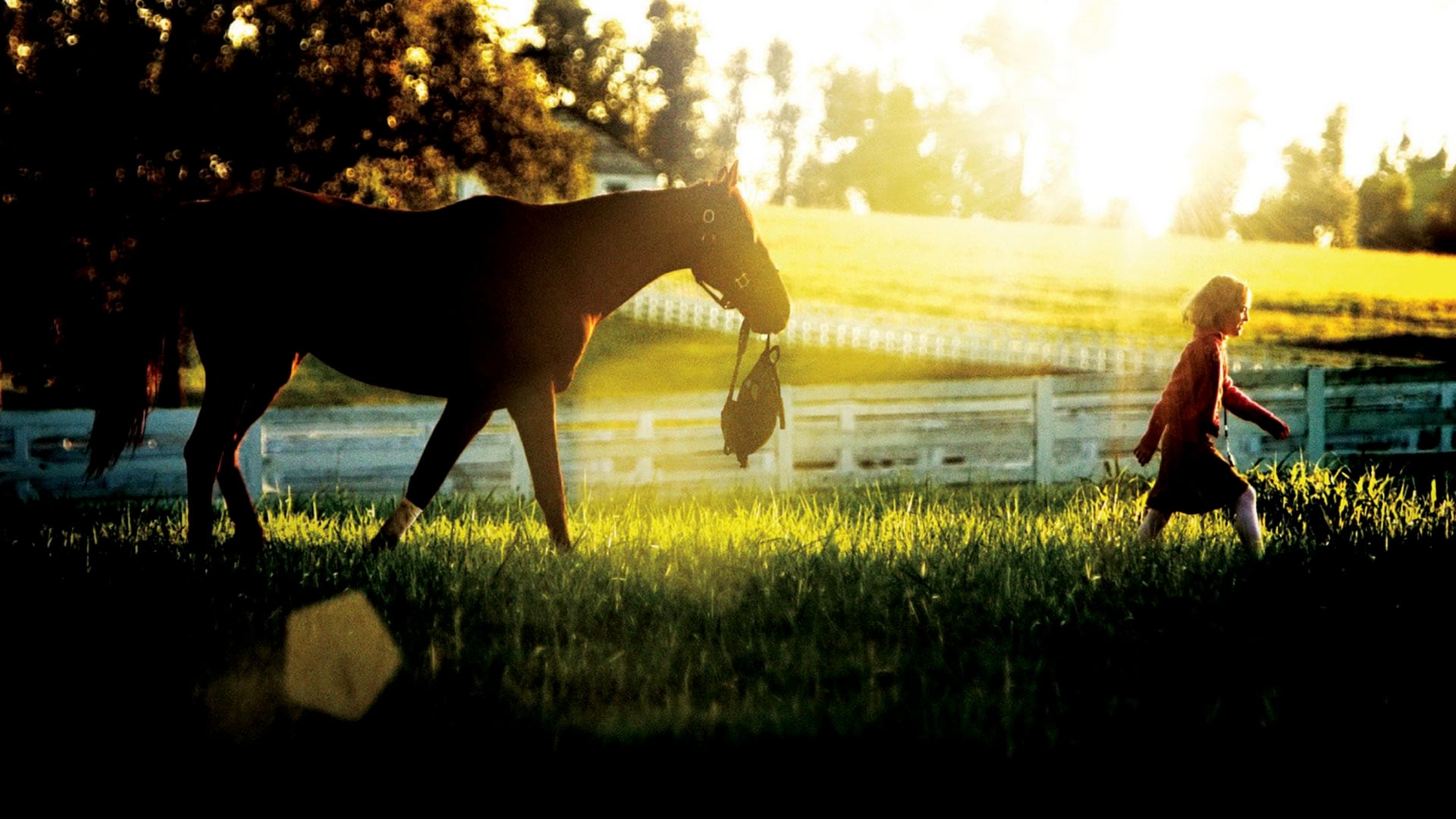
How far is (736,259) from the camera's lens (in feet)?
20.3

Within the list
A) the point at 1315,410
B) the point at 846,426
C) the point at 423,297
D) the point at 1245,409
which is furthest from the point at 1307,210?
the point at 423,297

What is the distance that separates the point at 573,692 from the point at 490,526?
323cm

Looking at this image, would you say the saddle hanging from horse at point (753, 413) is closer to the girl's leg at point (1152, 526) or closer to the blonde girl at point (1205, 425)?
the blonde girl at point (1205, 425)

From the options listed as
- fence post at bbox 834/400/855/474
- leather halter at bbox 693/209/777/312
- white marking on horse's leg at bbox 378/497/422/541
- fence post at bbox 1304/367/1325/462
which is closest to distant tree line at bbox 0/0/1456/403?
white marking on horse's leg at bbox 378/497/422/541

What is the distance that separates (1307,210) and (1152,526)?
67290 millimetres

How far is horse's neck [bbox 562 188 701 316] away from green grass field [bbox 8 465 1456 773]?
1.34 m

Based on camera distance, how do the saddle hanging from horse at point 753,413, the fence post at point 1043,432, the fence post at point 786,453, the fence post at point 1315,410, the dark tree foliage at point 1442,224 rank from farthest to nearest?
the dark tree foliage at point 1442,224 < the fence post at point 1315,410 < the fence post at point 1043,432 < the fence post at point 786,453 < the saddle hanging from horse at point 753,413

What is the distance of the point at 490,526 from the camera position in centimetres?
712

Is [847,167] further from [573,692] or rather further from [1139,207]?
[573,692]

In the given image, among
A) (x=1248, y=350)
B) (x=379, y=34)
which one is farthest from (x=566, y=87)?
(x=379, y=34)

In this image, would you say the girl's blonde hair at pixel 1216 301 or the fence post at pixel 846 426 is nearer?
the girl's blonde hair at pixel 1216 301

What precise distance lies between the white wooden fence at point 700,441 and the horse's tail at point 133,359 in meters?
4.99

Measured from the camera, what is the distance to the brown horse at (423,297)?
19.5 ft

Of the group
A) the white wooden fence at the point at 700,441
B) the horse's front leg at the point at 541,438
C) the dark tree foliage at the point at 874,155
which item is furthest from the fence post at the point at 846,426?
the dark tree foliage at the point at 874,155
